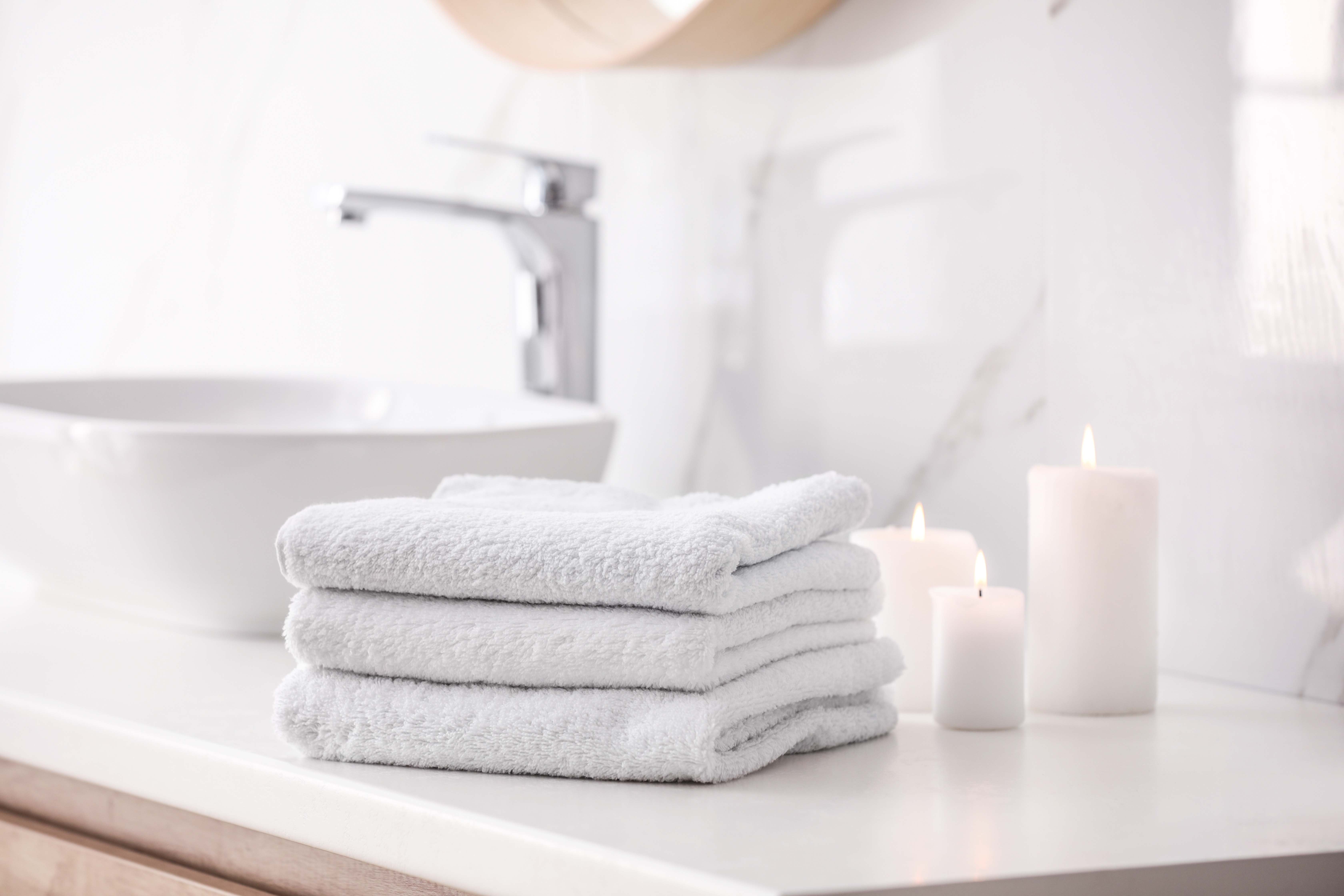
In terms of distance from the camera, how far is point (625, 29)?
1.16 m

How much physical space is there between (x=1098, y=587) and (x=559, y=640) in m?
0.31

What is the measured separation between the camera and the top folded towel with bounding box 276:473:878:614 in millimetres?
525

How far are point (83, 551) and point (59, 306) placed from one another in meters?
1.15

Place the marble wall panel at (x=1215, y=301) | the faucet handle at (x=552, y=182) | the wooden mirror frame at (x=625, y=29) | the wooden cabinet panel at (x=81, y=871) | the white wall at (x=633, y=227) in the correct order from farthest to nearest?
the faucet handle at (x=552, y=182)
the wooden mirror frame at (x=625, y=29)
the white wall at (x=633, y=227)
the marble wall panel at (x=1215, y=301)
the wooden cabinet panel at (x=81, y=871)

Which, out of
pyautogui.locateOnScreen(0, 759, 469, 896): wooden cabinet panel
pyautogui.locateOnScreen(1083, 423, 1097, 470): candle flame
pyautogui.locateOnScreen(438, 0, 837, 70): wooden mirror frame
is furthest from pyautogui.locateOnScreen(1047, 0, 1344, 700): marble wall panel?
pyautogui.locateOnScreen(0, 759, 469, 896): wooden cabinet panel

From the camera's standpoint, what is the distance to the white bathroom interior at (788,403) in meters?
0.51

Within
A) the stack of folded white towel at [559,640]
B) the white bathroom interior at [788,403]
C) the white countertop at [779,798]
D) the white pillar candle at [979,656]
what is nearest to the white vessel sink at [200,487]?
the white bathroom interior at [788,403]

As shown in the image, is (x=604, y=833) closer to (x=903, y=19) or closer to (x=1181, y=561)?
(x=1181, y=561)

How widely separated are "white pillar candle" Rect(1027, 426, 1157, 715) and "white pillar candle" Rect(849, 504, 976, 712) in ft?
0.15

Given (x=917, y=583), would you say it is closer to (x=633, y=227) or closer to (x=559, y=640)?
(x=559, y=640)

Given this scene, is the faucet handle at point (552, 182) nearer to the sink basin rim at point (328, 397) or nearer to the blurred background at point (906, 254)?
the blurred background at point (906, 254)

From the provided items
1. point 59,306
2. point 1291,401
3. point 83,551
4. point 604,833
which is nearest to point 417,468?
point 83,551

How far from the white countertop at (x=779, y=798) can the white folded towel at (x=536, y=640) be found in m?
0.04

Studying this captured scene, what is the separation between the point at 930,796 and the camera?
532 mm
